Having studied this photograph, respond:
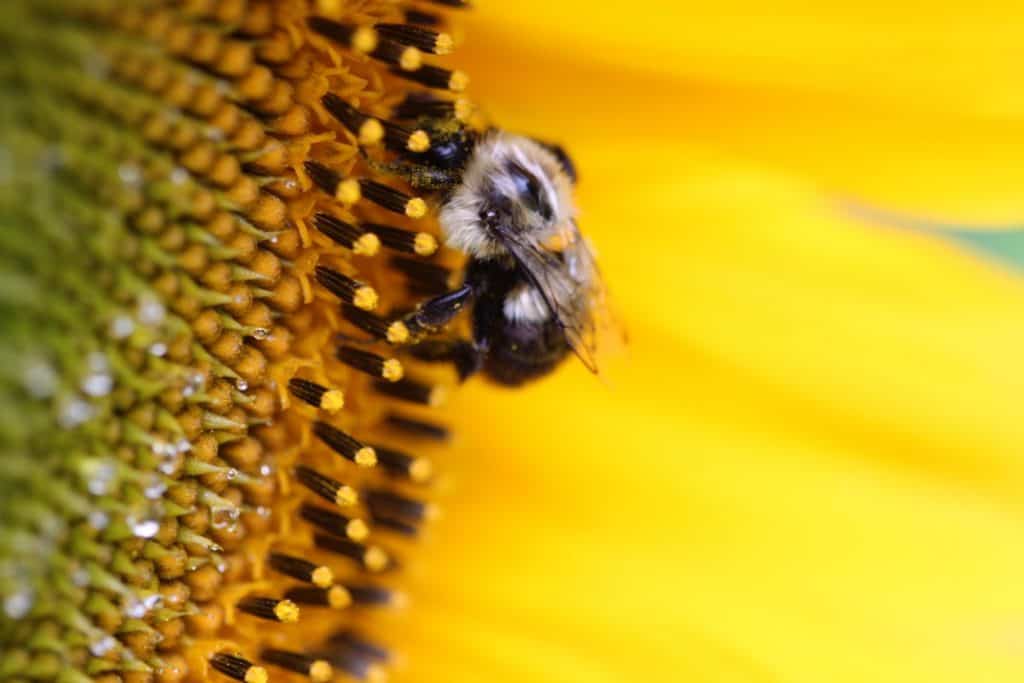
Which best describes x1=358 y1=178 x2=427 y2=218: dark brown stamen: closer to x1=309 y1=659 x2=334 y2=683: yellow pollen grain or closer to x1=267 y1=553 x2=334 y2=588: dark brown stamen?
x1=267 y1=553 x2=334 y2=588: dark brown stamen

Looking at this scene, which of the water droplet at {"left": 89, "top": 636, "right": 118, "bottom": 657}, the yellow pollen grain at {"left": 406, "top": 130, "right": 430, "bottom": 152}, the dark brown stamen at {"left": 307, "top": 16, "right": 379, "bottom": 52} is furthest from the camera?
the yellow pollen grain at {"left": 406, "top": 130, "right": 430, "bottom": 152}

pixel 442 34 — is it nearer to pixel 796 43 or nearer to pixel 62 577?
pixel 796 43

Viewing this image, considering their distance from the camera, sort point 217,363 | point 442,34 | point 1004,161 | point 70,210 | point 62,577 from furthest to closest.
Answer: point 1004,161 < point 442,34 < point 217,363 < point 62,577 < point 70,210

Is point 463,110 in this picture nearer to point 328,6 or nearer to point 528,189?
point 528,189

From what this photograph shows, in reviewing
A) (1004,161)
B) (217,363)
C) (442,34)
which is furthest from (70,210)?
(1004,161)

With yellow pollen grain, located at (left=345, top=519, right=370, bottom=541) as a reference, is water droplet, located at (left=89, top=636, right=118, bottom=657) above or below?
below

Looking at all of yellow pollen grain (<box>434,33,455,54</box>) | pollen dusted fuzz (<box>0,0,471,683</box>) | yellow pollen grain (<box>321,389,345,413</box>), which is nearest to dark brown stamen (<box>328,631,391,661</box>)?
pollen dusted fuzz (<box>0,0,471,683</box>)

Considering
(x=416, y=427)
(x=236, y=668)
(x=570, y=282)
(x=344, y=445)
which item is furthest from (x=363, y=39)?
(x=236, y=668)

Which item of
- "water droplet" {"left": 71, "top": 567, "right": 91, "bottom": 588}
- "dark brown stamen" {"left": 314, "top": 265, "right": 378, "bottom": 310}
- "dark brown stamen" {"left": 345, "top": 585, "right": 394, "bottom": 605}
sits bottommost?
"water droplet" {"left": 71, "top": 567, "right": 91, "bottom": 588}
